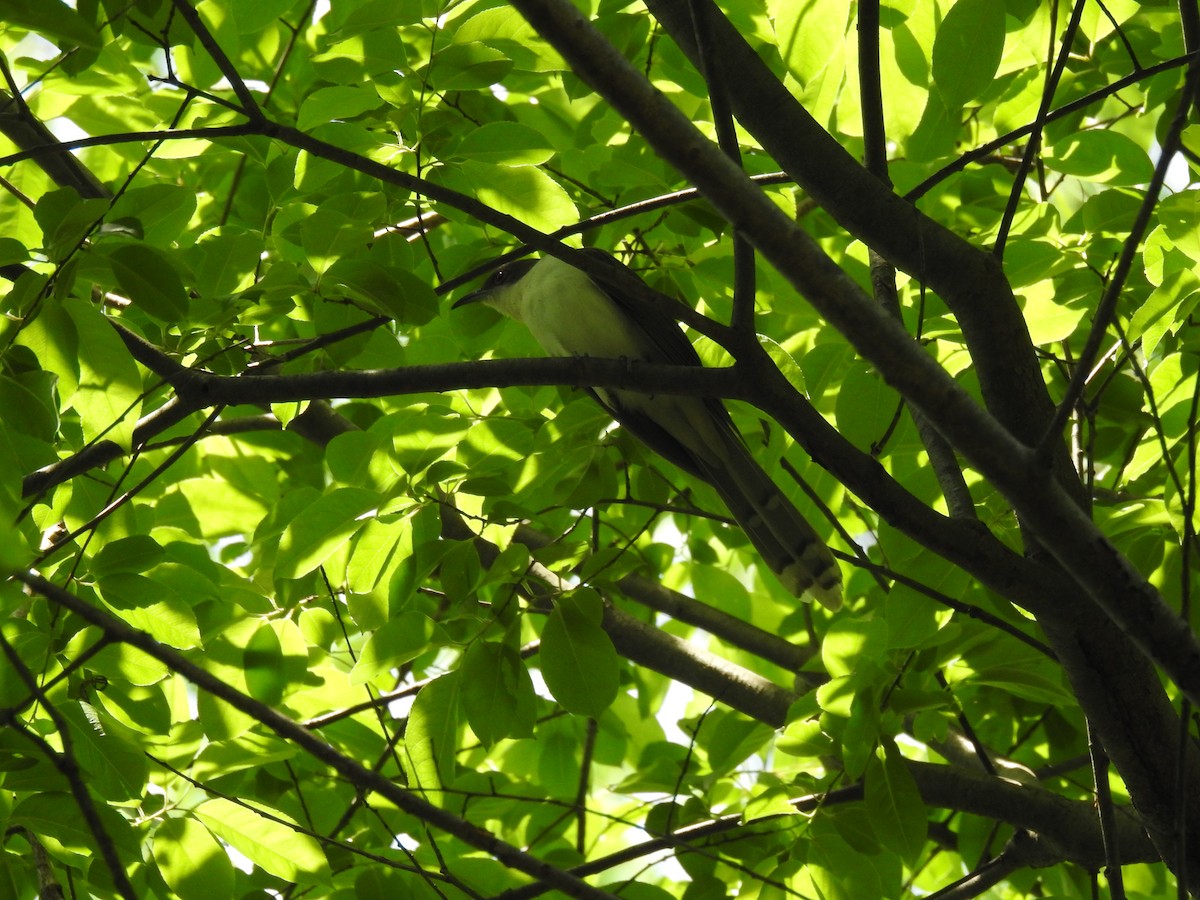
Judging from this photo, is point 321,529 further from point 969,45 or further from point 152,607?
point 969,45

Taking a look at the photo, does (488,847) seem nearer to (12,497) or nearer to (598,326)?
(12,497)

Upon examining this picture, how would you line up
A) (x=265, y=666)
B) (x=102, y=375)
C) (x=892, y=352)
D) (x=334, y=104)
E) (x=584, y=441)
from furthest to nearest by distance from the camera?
(x=584, y=441)
(x=265, y=666)
(x=334, y=104)
(x=102, y=375)
(x=892, y=352)

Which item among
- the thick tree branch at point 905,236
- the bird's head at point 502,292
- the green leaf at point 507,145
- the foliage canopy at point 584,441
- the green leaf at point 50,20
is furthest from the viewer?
the bird's head at point 502,292

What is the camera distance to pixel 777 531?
397 cm

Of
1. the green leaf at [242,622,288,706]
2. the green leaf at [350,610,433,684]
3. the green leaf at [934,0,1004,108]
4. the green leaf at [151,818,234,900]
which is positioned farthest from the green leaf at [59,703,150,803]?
the green leaf at [934,0,1004,108]

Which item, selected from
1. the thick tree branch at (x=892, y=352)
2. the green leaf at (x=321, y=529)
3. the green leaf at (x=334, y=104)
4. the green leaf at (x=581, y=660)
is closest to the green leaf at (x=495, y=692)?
the green leaf at (x=581, y=660)

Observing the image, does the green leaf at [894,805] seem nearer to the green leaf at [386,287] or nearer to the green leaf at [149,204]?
the green leaf at [386,287]

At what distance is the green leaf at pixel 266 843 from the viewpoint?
3016 millimetres

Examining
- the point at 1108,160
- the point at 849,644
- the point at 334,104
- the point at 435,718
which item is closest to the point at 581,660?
the point at 435,718

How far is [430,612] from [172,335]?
1.44 metres

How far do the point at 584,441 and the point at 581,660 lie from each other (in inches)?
31.2

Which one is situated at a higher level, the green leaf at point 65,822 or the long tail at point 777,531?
the long tail at point 777,531

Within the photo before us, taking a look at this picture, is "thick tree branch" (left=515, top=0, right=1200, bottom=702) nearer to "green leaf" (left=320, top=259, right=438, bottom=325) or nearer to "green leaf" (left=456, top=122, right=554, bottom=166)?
"green leaf" (left=320, top=259, right=438, bottom=325)

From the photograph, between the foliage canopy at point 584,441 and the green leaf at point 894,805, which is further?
the green leaf at point 894,805
